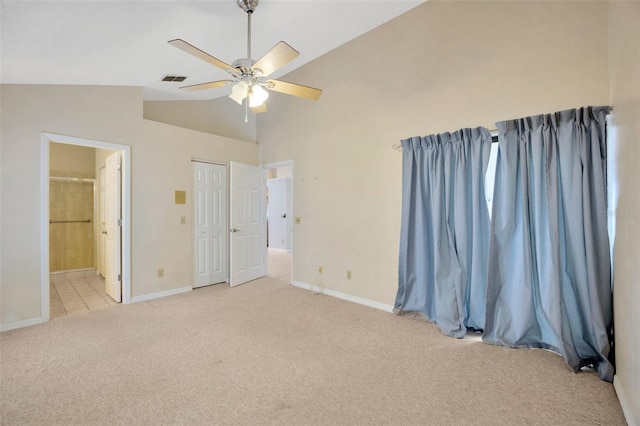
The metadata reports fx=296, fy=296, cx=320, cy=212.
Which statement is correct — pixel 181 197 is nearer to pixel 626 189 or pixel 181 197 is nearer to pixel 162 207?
pixel 162 207

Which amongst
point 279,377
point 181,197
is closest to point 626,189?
point 279,377

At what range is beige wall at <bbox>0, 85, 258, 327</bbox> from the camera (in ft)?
9.91

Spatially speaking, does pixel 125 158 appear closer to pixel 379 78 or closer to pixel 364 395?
pixel 379 78

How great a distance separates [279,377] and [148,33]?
3093 millimetres

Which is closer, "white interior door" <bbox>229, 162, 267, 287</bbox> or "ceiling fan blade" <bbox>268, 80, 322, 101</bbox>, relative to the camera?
"ceiling fan blade" <bbox>268, 80, 322, 101</bbox>

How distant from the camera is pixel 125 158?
383cm

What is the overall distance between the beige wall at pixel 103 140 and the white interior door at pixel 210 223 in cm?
17

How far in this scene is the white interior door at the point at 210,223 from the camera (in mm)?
4594

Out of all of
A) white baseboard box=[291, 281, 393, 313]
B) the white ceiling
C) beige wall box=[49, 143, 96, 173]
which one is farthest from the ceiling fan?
beige wall box=[49, 143, 96, 173]

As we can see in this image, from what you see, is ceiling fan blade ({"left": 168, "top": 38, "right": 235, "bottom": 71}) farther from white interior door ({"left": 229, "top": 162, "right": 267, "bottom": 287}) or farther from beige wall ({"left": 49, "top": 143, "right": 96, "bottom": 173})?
beige wall ({"left": 49, "top": 143, "right": 96, "bottom": 173})

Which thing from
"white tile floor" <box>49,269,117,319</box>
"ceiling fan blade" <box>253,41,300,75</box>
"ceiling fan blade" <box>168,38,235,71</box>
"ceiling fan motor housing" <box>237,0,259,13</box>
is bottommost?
"white tile floor" <box>49,269,117,319</box>

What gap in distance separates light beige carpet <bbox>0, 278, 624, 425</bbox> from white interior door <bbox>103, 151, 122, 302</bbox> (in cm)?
80

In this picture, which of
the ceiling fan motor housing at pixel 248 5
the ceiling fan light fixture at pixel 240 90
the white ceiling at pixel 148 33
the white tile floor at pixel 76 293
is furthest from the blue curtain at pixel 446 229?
the white tile floor at pixel 76 293

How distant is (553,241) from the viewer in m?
2.42
